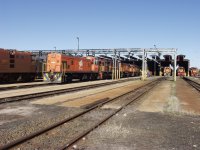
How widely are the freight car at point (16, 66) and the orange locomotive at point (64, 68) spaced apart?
78.4 inches

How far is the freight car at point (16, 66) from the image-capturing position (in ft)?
97.9

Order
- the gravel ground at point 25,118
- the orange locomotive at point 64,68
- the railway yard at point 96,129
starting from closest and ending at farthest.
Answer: the railway yard at point 96,129 → the gravel ground at point 25,118 → the orange locomotive at point 64,68

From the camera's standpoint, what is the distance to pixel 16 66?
31438mm

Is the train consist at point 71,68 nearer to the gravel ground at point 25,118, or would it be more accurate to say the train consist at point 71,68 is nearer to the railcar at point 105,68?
the railcar at point 105,68

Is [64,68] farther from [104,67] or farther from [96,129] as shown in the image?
[96,129]

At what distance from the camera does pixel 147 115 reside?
12008 mm

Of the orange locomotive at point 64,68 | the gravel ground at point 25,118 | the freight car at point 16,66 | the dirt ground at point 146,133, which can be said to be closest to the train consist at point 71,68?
the orange locomotive at point 64,68

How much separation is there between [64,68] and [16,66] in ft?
17.8

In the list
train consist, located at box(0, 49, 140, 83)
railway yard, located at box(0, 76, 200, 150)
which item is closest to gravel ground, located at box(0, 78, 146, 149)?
railway yard, located at box(0, 76, 200, 150)

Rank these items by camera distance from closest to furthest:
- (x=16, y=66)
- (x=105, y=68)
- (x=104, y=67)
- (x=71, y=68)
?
(x=16, y=66) → (x=71, y=68) → (x=104, y=67) → (x=105, y=68)

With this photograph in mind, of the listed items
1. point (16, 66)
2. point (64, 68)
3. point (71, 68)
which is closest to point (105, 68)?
point (71, 68)

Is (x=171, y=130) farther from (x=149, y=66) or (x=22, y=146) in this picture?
(x=149, y=66)

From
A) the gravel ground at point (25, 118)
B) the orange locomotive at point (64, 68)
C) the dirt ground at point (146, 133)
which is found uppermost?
the orange locomotive at point (64, 68)

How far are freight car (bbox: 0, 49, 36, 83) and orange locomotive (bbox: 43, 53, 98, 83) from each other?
6.54ft
